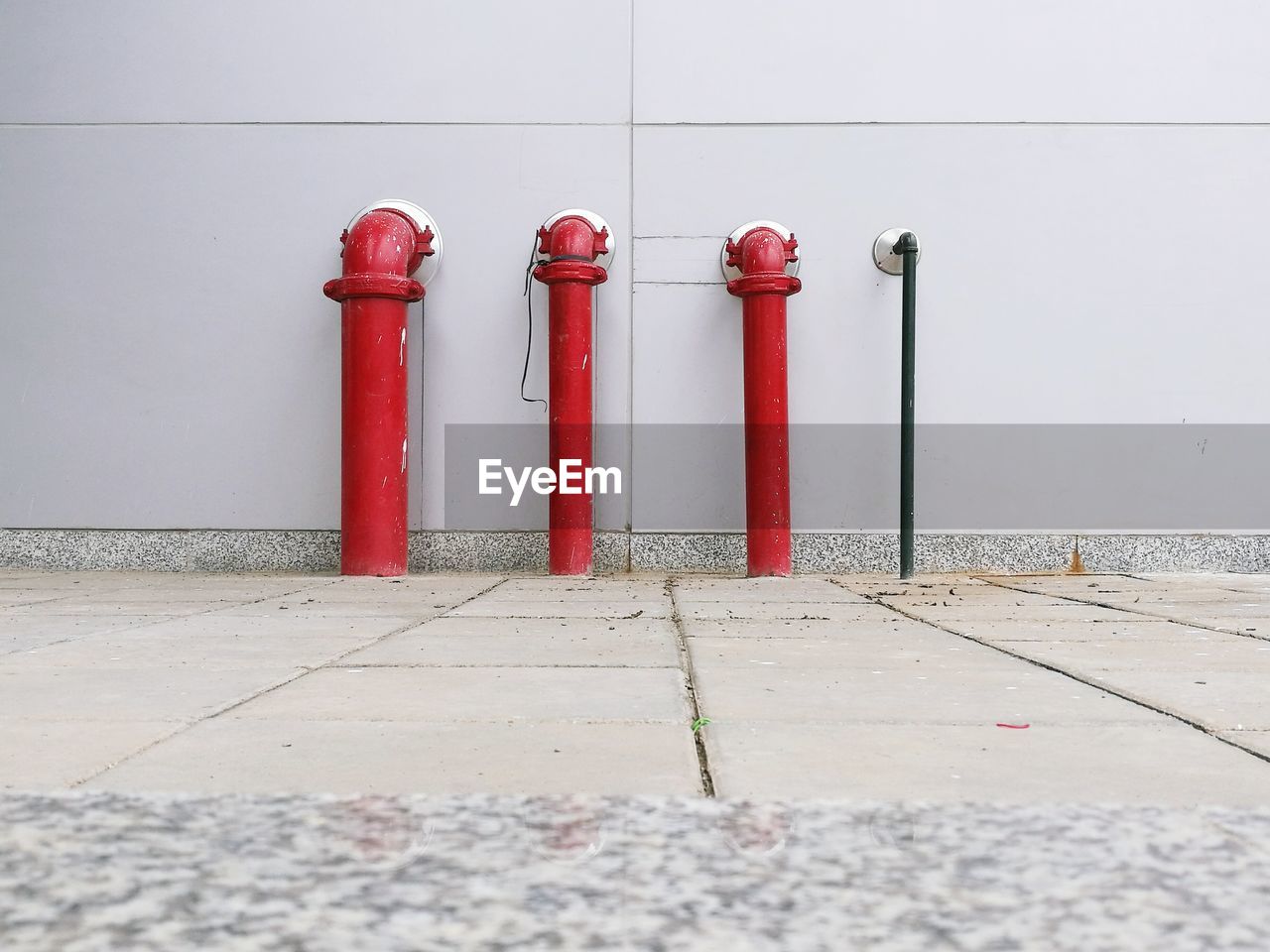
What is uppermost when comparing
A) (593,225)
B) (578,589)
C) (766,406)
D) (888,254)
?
(593,225)

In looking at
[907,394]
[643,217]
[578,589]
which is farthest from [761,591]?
[643,217]

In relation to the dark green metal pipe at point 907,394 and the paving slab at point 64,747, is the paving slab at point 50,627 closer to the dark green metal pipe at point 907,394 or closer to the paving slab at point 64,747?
the paving slab at point 64,747

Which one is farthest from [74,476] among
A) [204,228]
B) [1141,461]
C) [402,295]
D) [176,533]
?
[1141,461]

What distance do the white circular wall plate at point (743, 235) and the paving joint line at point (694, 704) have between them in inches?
81.3

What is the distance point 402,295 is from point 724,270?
141 cm

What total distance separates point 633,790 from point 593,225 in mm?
3753

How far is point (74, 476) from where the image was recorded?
15.5 ft

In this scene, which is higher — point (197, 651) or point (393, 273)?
point (393, 273)

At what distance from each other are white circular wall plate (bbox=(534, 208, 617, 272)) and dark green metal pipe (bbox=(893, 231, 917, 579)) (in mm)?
1251

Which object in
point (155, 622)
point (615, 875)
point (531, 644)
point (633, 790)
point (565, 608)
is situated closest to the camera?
point (615, 875)

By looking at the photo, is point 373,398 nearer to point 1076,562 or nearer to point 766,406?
point 766,406

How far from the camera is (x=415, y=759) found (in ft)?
3.72

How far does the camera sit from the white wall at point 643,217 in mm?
4613

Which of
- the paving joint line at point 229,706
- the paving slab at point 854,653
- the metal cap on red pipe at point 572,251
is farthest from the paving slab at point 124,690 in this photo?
the metal cap on red pipe at point 572,251
